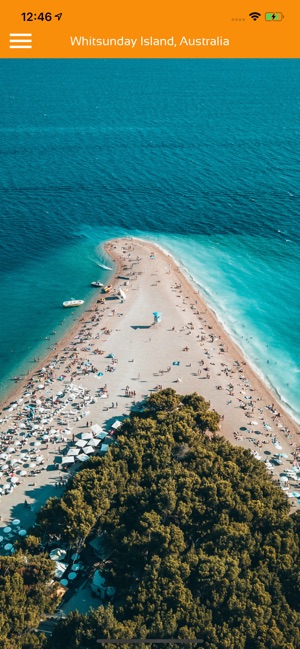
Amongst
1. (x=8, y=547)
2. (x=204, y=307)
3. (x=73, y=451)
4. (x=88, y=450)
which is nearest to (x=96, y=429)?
(x=88, y=450)

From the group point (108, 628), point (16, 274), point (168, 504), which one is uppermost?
point (16, 274)

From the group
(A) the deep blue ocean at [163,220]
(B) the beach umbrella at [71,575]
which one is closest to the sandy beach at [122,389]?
(A) the deep blue ocean at [163,220]

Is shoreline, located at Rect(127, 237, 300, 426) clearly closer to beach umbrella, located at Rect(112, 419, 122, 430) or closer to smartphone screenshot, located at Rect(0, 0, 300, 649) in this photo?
smartphone screenshot, located at Rect(0, 0, 300, 649)

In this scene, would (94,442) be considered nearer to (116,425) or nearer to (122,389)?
(116,425)

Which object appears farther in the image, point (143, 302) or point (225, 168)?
point (225, 168)

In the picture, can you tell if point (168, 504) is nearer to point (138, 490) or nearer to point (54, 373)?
point (138, 490)

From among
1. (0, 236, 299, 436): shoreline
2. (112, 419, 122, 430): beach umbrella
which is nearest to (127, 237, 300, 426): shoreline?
(0, 236, 299, 436): shoreline

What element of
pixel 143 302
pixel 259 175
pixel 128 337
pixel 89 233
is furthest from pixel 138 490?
pixel 259 175

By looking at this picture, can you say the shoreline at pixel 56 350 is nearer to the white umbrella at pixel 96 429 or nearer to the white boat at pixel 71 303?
the white boat at pixel 71 303
